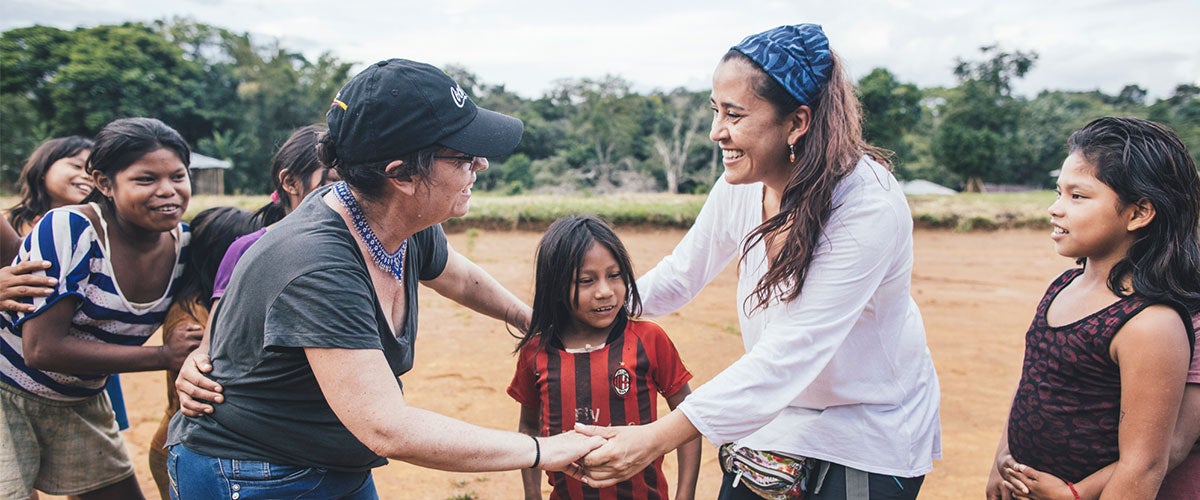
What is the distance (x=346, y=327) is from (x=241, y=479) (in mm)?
578

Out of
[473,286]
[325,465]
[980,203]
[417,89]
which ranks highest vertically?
[417,89]

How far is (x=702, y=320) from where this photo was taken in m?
8.15

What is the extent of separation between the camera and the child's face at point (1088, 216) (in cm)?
206

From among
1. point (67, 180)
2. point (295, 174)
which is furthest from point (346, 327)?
point (67, 180)

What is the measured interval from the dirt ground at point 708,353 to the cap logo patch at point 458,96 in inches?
113

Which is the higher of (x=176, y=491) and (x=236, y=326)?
(x=236, y=326)

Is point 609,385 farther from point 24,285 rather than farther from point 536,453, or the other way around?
point 24,285

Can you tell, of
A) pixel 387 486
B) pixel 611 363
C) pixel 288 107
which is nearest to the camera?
pixel 611 363

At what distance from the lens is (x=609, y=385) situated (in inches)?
104

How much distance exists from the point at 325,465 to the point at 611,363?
3.36ft

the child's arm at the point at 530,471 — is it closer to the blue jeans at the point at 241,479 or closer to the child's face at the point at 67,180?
the blue jeans at the point at 241,479

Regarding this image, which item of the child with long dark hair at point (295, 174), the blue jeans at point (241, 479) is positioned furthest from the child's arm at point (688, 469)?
the child with long dark hair at point (295, 174)

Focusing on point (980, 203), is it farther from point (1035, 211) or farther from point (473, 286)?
point (473, 286)

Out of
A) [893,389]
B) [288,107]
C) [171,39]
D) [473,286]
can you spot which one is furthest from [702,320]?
[171,39]
